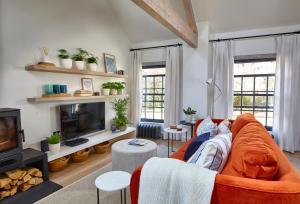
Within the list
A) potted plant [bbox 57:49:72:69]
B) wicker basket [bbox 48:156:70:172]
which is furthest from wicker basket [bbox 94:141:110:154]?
potted plant [bbox 57:49:72:69]

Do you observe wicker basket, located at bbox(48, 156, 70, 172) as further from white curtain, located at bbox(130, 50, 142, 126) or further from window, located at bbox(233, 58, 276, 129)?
window, located at bbox(233, 58, 276, 129)

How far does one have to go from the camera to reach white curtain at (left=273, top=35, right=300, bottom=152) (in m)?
3.86

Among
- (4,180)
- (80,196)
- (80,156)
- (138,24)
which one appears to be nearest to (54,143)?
(80,156)

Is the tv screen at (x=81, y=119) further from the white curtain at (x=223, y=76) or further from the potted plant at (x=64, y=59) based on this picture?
the white curtain at (x=223, y=76)

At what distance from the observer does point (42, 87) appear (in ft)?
10.7

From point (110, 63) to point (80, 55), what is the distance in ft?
3.18

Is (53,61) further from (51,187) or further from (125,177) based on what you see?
(125,177)

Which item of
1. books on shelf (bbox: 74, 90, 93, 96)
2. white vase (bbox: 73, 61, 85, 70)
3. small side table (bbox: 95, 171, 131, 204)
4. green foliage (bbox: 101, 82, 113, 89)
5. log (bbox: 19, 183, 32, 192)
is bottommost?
log (bbox: 19, 183, 32, 192)

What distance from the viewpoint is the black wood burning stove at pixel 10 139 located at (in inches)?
92.9

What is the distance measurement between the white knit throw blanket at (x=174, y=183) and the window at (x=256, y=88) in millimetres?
3729

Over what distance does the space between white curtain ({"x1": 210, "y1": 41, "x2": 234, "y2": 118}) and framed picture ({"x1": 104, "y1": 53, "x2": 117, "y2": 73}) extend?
2.29 metres

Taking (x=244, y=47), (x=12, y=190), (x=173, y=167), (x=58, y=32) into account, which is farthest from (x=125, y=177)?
(x=244, y=47)

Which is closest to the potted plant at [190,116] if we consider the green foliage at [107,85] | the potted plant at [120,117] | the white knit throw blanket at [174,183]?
the potted plant at [120,117]

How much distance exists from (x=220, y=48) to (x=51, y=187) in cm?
401
